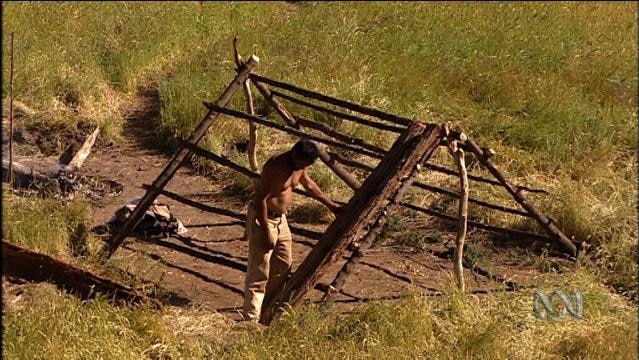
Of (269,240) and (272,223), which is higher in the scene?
(272,223)

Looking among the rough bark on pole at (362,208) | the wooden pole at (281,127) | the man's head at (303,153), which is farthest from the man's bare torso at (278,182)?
the rough bark on pole at (362,208)

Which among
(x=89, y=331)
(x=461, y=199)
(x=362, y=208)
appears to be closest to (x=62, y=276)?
(x=89, y=331)

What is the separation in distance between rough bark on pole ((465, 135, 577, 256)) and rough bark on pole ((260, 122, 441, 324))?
406 millimetres

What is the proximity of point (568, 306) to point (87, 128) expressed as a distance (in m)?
6.06

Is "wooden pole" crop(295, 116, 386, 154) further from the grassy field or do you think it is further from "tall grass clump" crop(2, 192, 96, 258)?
"tall grass clump" crop(2, 192, 96, 258)

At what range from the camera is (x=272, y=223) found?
553 centimetres

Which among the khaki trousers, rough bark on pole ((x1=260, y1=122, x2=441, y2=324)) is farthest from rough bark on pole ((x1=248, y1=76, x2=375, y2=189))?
rough bark on pole ((x1=260, y1=122, x2=441, y2=324))

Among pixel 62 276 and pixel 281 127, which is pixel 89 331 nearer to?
pixel 62 276

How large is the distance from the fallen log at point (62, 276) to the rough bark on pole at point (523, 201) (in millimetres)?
2381

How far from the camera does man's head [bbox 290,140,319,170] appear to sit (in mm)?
5148

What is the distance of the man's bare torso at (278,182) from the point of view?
5316mm

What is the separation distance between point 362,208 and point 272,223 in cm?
79

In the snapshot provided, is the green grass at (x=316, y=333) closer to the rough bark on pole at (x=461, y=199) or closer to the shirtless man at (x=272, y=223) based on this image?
the rough bark on pole at (x=461, y=199)

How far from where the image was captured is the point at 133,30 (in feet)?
38.5
